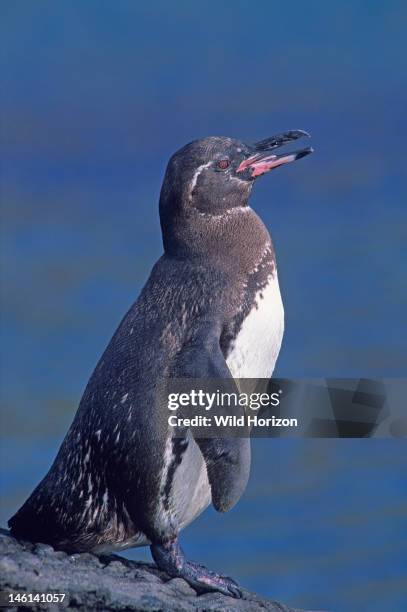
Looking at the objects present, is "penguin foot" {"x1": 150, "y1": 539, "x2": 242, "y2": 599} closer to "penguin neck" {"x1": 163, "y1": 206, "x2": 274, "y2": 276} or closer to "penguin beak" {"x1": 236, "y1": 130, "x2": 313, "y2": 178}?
"penguin neck" {"x1": 163, "y1": 206, "x2": 274, "y2": 276}

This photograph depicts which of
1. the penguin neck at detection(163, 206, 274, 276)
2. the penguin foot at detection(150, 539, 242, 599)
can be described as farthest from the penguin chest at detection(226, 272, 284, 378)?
the penguin foot at detection(150, 539, 242, 599)

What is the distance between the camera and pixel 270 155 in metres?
4.17

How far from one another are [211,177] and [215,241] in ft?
0.64

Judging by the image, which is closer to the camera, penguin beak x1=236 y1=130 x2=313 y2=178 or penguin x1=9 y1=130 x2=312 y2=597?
penguin x1=9 y1=130 x2=312 y2=597

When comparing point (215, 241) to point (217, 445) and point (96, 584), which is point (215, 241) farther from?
point (96, 584)

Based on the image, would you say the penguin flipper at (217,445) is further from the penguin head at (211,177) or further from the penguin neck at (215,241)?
the penguin head at (211,177)

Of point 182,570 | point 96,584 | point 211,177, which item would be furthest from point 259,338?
point 96,584

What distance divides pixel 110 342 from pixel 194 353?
356mm

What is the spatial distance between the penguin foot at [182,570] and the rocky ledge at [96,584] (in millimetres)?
28

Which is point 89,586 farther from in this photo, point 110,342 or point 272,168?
point 272,168

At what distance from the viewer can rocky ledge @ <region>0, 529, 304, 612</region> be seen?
3.76 m

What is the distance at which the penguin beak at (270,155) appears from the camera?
4.10 m

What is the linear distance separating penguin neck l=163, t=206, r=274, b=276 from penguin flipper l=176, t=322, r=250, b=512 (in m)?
0.26

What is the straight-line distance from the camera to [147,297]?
4.08 m
